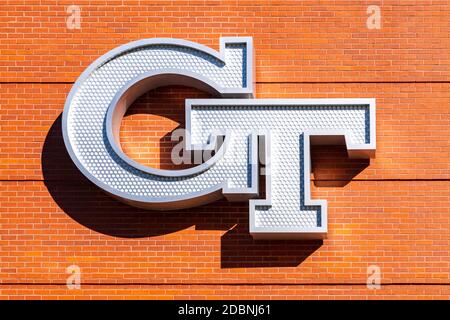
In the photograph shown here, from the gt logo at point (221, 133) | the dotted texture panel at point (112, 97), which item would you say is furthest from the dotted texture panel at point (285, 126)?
the dotted texture panel at point (112, 97)

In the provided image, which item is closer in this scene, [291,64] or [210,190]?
[210,190]

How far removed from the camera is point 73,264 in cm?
909

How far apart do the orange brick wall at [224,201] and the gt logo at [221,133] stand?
30 cm

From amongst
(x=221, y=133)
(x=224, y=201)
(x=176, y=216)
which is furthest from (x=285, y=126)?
(x=176, y=216)

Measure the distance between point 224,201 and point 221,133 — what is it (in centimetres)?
70

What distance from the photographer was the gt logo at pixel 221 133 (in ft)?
29.0

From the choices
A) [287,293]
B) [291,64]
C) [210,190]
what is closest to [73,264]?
[210,190]

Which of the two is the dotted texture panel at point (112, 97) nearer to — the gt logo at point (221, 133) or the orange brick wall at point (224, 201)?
the gt logo at point (221, 133)

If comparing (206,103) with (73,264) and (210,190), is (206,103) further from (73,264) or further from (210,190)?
(73,264)

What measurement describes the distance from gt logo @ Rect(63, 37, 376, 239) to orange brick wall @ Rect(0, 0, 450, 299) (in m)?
0.30

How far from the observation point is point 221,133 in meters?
8.98

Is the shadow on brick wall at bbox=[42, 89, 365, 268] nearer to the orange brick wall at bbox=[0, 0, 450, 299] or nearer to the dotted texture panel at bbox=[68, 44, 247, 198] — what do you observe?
the orange brick wall at bbox=[0, 0, 450, 299]

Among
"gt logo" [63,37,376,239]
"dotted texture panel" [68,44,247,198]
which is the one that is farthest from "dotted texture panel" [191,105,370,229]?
"dotted texture panel" [68,44,247,198]

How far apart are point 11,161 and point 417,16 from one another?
14.7 feet
